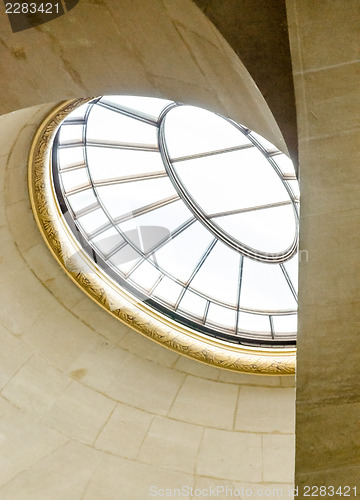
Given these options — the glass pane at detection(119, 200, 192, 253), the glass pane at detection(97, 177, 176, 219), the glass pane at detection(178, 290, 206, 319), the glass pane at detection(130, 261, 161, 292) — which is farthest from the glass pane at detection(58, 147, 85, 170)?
the glass pane at detection(178, 290, 206, 319)

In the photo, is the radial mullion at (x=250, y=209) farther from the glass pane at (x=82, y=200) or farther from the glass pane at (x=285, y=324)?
the glass pane at (x=82, y=200)

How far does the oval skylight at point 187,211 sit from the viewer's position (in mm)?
9406

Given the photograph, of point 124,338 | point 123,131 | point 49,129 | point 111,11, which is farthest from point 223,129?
point 111,11

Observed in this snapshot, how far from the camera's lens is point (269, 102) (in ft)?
13.9

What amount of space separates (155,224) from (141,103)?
7.56ft

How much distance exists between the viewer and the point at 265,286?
1085 centimetres

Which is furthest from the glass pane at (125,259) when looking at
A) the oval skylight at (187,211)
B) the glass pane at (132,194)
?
the glass pane at (132,194)

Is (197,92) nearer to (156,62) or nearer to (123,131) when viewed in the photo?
(156,62)

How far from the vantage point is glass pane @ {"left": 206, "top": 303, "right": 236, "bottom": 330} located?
1013 cm

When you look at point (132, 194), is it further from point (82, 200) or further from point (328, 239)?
point (328, 239)

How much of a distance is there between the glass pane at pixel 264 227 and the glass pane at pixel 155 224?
0.66m

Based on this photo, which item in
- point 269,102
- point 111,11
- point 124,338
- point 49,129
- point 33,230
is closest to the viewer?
point 269,102

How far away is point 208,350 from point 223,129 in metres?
3.44

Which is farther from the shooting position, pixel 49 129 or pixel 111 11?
pixel 49 129
